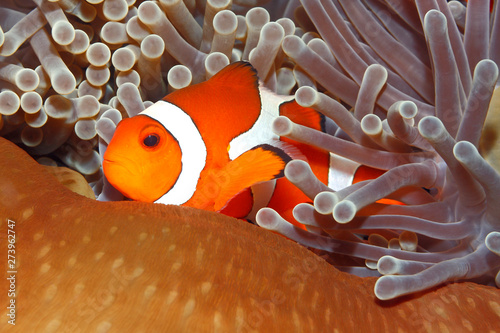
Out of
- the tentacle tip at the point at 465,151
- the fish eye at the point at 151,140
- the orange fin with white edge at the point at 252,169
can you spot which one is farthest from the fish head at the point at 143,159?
the tentacle tip at the point at 465,151

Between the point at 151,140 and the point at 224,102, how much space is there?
175mm

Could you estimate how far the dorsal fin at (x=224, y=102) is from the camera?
2.90 feet

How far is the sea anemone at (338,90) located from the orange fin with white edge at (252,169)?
0.04 metres

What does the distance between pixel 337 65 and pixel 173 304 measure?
0.81 metres

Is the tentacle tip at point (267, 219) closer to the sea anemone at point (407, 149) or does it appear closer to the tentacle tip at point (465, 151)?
the sea anemone at point (407, 149)

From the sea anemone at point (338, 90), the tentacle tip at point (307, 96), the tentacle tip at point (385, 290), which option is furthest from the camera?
the tentacle tip at point (307, 96)

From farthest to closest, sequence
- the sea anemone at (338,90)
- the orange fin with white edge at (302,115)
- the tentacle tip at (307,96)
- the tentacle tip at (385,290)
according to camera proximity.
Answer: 1. the orange fin with white edge at (302,115)
2. the tentacle tip at (307,96)
3. the sea anemone at (338,90)
4. the tentacle tip at (385,290)

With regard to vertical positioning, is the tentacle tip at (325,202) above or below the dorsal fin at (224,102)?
below

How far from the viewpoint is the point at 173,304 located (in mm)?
465

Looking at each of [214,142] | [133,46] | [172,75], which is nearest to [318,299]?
[214,142]

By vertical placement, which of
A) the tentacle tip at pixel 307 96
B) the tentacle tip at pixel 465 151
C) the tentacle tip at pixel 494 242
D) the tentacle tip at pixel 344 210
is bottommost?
the tentacle tip at pixel 494 242

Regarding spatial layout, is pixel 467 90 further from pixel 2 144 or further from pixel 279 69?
pixel 2 144

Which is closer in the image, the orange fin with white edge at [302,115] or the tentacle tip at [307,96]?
the tentacle tip at [307,96]

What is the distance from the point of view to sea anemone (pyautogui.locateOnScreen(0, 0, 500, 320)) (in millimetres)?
743
